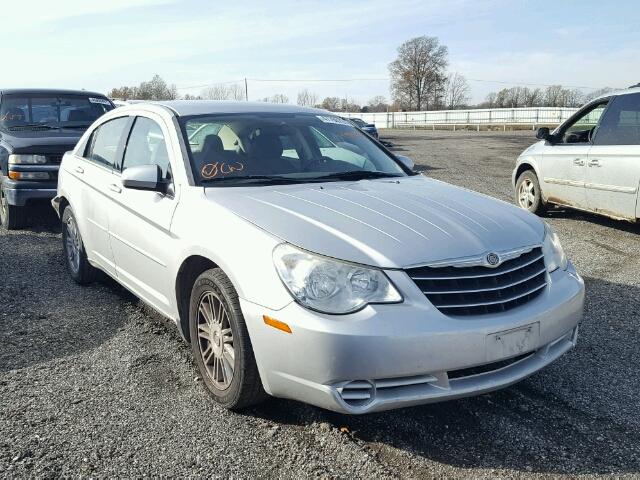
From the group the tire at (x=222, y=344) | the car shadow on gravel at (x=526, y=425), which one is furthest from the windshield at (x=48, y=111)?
the car shadow on gravel at (x=526, y=425)

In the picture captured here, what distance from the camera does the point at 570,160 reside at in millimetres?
7906

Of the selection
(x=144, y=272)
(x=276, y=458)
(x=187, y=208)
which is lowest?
(x=276, y=458)

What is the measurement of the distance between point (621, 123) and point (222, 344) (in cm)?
592

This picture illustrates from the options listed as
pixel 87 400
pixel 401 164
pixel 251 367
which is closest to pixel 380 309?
pixel 251 367

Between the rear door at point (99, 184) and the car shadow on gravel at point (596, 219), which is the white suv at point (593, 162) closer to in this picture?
the car shadow on gravel at point (596, 219)

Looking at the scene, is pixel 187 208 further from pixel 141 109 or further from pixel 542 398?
pixel 542 398

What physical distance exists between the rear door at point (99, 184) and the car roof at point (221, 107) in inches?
14.7

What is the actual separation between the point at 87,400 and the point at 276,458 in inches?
47.6

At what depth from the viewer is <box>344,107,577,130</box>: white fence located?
41.7m

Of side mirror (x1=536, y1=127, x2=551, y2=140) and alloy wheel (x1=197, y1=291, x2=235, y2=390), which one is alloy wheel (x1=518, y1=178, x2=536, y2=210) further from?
alloy wheel (x1=197, y1=291, x2=235, y2=390)

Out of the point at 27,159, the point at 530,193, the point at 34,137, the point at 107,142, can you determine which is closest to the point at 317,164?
the point at 107,142

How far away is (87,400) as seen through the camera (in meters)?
3.38

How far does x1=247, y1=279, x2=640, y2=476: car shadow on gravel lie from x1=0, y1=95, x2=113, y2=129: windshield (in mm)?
7058

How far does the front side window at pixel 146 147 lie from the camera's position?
160 inches
